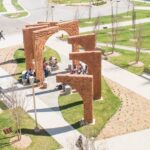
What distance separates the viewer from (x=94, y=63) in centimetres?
3391

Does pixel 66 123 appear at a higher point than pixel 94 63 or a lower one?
lower

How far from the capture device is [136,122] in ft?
101

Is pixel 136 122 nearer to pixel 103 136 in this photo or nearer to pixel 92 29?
pixel 103 136

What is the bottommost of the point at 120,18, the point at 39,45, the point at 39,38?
the point at 120,18

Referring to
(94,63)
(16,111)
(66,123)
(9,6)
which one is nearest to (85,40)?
(94,63)

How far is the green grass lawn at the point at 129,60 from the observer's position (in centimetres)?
4128

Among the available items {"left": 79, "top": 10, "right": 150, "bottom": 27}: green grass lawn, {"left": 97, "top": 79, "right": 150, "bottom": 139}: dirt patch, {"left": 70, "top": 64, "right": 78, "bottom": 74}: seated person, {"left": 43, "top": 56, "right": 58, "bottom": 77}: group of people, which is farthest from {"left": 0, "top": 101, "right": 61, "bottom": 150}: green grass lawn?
{"left": 79, "top": 10, "right": 150, "bottom": 27}: green grass lawn

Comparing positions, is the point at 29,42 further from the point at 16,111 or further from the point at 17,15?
the point at 17,15

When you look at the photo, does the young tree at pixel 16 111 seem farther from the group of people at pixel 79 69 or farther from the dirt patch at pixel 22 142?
the group of people at pixel 79 69

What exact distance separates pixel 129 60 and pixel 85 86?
15458 millimetres

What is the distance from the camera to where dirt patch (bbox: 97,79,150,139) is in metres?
29.6

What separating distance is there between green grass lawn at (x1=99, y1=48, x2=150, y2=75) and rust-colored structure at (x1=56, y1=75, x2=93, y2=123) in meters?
11.6

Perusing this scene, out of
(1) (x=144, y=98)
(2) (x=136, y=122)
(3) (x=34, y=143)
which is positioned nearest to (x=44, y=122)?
(3) (x=34, y=143)

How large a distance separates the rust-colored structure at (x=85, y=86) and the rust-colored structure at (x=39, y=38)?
794 centimetres
